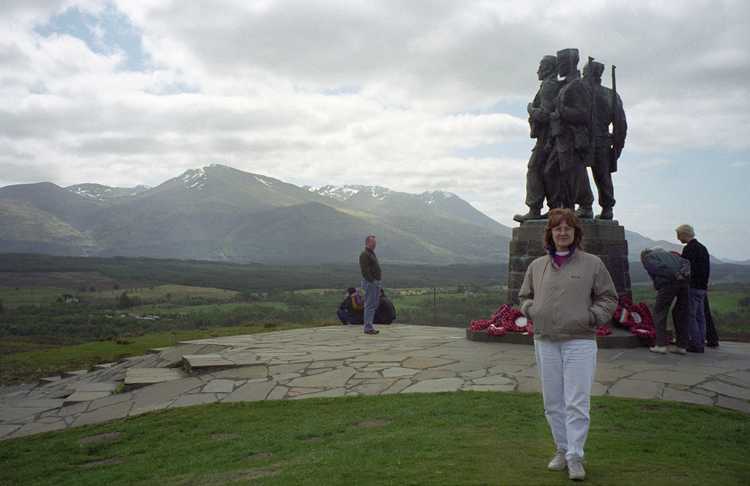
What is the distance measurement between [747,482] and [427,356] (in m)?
5.94

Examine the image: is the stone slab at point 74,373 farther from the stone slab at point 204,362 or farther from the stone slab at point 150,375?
the stone slab at point 204,362

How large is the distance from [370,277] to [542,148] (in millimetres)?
4294

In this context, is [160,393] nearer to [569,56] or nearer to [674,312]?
[674,312]

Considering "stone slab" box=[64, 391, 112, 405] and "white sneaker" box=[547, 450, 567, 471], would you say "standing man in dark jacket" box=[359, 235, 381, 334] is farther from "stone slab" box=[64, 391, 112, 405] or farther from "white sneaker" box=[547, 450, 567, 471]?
"white sneaker" box=[547, 450, 567, 471]

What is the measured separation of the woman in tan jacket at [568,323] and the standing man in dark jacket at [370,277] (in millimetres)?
8149

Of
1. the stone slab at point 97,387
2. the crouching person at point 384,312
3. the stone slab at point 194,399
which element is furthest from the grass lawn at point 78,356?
the stone slab at point 194,399

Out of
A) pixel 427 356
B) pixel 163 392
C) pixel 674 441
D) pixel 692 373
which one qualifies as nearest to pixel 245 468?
pixel 674 441

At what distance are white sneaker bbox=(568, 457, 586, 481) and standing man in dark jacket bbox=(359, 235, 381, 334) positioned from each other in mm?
8578

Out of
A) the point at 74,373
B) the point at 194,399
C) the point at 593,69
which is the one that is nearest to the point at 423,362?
the point at 194,399

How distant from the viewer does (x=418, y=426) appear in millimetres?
5750

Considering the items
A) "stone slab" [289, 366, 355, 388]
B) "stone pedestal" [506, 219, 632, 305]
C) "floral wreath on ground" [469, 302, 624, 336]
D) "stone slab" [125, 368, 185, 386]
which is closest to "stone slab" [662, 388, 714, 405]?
"floral wreath on ground" [469, 302, 624, 336]

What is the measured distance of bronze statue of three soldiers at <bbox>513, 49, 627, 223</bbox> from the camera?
11.3 metres

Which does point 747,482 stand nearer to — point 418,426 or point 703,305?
point 418,426

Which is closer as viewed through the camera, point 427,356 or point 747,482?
point 747,482
